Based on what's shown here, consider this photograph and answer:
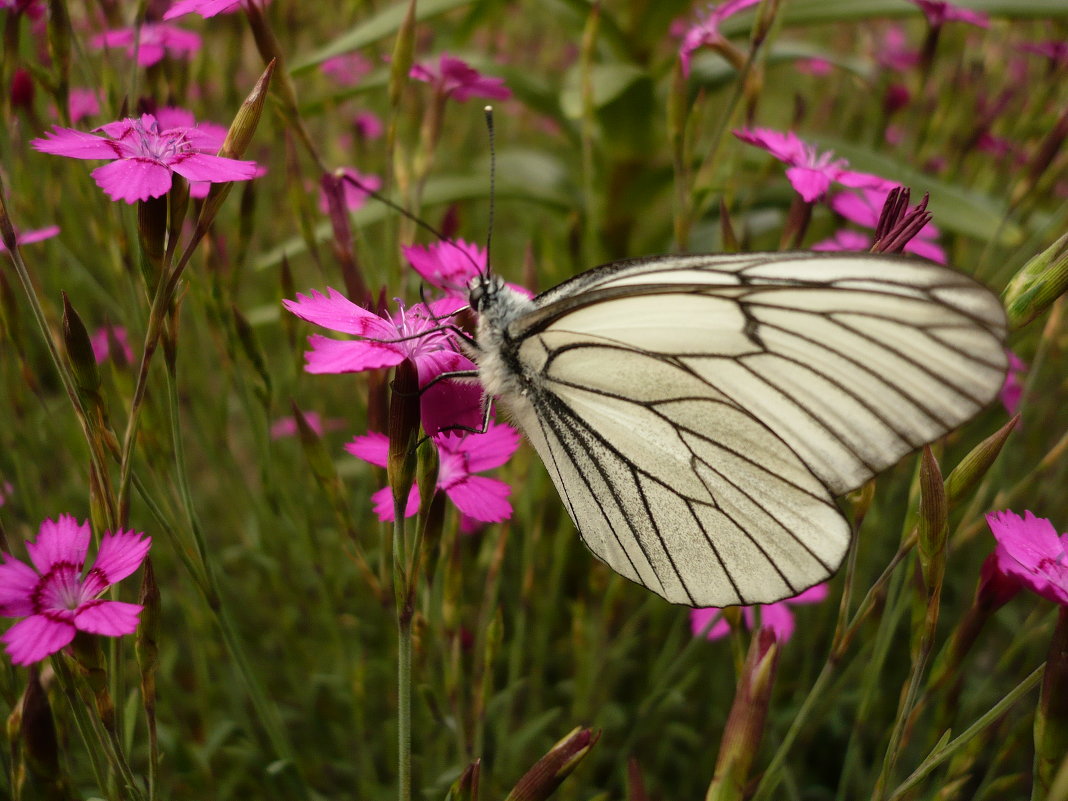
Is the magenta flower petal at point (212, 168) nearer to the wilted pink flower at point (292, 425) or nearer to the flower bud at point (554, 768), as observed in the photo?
the flower bud at point (554, 768)

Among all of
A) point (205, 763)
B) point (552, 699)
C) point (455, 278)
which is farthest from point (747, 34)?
point (205, 763)

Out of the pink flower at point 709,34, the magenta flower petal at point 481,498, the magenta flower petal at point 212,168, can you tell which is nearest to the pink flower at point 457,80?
the pink flower at point 709,34

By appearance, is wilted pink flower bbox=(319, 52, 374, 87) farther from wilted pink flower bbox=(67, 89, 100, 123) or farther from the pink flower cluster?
the pink flower cluster

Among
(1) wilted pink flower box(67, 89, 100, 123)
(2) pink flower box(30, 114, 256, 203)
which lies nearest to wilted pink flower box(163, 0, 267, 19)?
(2) pink flower box(30, 114, 256, 203)

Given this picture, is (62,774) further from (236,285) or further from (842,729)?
(842,729)

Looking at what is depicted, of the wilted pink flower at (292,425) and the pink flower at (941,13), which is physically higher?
the pink flower at (941,13)
